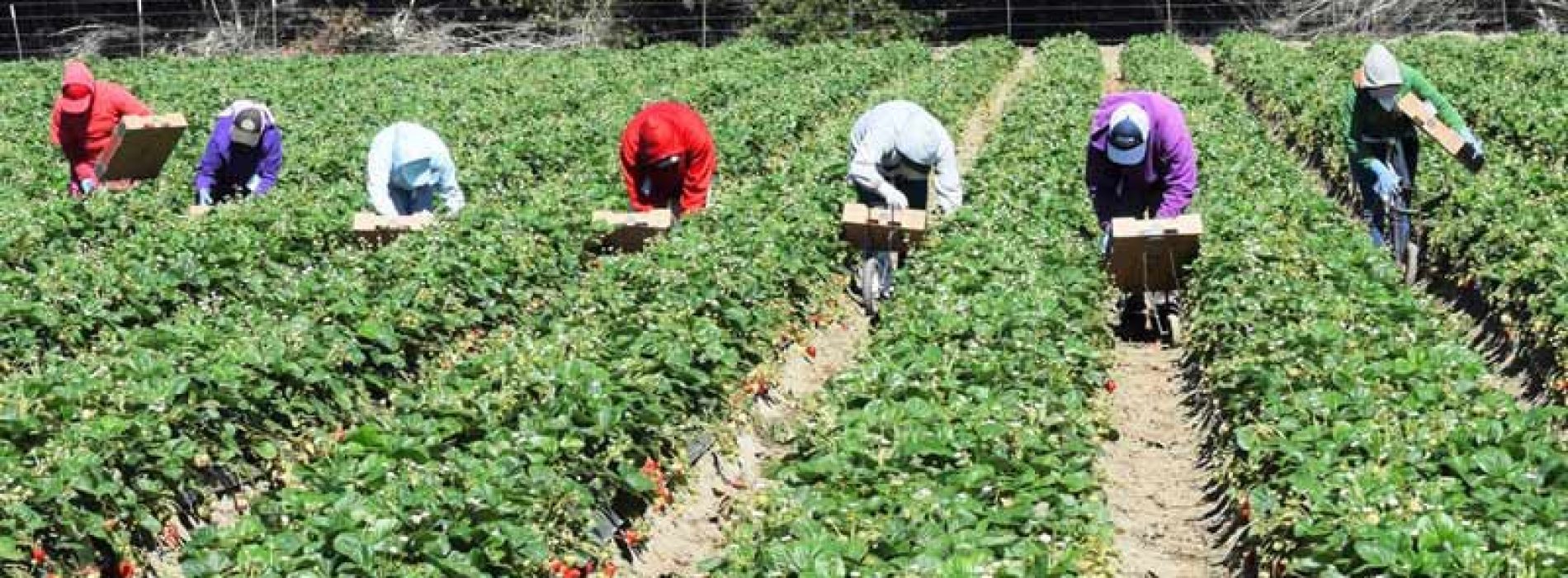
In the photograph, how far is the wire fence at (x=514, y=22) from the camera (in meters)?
38.8

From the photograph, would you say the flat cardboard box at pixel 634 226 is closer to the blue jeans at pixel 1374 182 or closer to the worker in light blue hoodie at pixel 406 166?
the worker in light blue hoodie at pixel 406 166

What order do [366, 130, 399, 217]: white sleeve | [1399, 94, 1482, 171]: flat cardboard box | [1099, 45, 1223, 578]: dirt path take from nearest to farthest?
[1099, 45, 1223, 578]: dirt path < [1399, 94, 1482, 171]: flat cardboard box < [366, 130, 399, 217]: white sleeve

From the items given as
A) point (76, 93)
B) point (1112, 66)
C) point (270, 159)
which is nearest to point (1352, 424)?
point (270, 159)

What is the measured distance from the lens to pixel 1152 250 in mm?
9531

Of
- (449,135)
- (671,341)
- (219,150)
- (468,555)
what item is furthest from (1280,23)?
(468,555)

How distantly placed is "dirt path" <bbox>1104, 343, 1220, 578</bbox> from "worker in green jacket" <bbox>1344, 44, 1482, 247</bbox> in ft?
6.00

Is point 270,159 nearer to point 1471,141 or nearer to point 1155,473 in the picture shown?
point 1155,473

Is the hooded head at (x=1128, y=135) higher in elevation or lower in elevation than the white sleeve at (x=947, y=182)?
higher

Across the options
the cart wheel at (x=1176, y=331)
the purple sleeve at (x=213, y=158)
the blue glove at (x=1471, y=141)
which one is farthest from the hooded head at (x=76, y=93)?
the blue glove at (x=1471, y=141)

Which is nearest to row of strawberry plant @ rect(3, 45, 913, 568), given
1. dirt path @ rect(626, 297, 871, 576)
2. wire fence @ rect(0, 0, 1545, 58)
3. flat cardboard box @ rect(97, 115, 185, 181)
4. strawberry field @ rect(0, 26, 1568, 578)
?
strawberry field @ rect(0, 26, 1568, 578)

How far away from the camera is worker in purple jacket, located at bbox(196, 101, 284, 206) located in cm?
1177

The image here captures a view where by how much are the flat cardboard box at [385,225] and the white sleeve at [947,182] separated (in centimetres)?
297

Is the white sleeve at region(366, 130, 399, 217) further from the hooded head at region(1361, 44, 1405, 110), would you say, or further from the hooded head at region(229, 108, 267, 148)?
the hooded head at region(1361, 44, 1405, 110)

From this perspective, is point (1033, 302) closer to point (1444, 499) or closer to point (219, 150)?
point (1444, 499)
